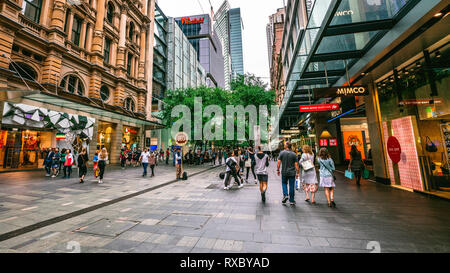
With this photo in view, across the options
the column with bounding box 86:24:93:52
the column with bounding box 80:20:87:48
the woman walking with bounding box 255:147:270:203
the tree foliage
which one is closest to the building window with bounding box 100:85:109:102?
the column with bounding box 86:24:93:52

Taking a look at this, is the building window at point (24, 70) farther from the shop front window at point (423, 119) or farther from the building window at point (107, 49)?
the shop front window at point (423, 119)

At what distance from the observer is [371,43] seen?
6.90 m

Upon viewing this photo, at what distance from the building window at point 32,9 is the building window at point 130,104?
10.2 metres

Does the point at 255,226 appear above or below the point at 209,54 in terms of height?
below

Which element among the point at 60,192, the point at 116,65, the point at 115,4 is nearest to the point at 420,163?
the point at 60,192

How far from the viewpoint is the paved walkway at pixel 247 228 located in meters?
3.09

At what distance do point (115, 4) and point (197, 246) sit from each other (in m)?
29.3

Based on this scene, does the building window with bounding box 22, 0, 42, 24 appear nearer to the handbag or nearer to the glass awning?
the glass awning

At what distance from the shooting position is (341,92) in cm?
728

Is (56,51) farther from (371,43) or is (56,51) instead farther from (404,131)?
(404,131)

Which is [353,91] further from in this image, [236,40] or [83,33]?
[236,40]

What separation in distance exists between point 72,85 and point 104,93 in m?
3.82

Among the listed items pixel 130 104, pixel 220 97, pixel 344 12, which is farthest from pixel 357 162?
pixel 130 104

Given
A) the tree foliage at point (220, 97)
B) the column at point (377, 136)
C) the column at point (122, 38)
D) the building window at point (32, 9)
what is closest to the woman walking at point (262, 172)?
the column at point (377, 136)
